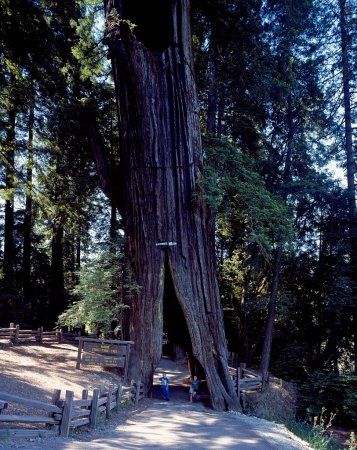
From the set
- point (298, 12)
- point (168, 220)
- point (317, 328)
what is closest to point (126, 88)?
point (168, 220)

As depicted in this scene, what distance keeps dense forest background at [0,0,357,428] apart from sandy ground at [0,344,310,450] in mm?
1920

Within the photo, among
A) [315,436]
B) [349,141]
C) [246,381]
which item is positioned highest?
[349,141]

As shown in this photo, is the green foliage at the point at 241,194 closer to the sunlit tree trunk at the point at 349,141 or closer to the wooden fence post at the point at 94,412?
the sunlit tree trunk at the point at 349,141

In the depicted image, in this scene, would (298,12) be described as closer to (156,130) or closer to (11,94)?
(156,130)

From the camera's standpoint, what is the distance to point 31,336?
1797 centimetres

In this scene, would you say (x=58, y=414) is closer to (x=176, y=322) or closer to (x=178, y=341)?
(x=176, y=322)

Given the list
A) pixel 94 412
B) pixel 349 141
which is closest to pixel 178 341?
pixel 94 412

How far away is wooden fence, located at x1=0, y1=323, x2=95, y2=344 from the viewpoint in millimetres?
16766

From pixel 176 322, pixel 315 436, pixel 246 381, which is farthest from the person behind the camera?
pixel 246 381

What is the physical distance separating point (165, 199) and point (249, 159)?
12.7ft

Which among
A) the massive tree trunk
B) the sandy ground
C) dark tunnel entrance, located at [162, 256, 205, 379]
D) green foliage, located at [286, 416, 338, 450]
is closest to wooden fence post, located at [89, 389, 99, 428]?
the sandy ground

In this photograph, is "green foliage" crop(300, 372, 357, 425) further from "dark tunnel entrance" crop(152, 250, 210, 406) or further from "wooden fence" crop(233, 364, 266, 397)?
"dark tunnel entrance" crop(152, 250, 210, 406)

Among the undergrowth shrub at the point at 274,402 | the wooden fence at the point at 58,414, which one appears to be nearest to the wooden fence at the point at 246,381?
the undergrowth shrub at the point at 274,402

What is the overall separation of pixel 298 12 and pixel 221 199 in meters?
8.23
